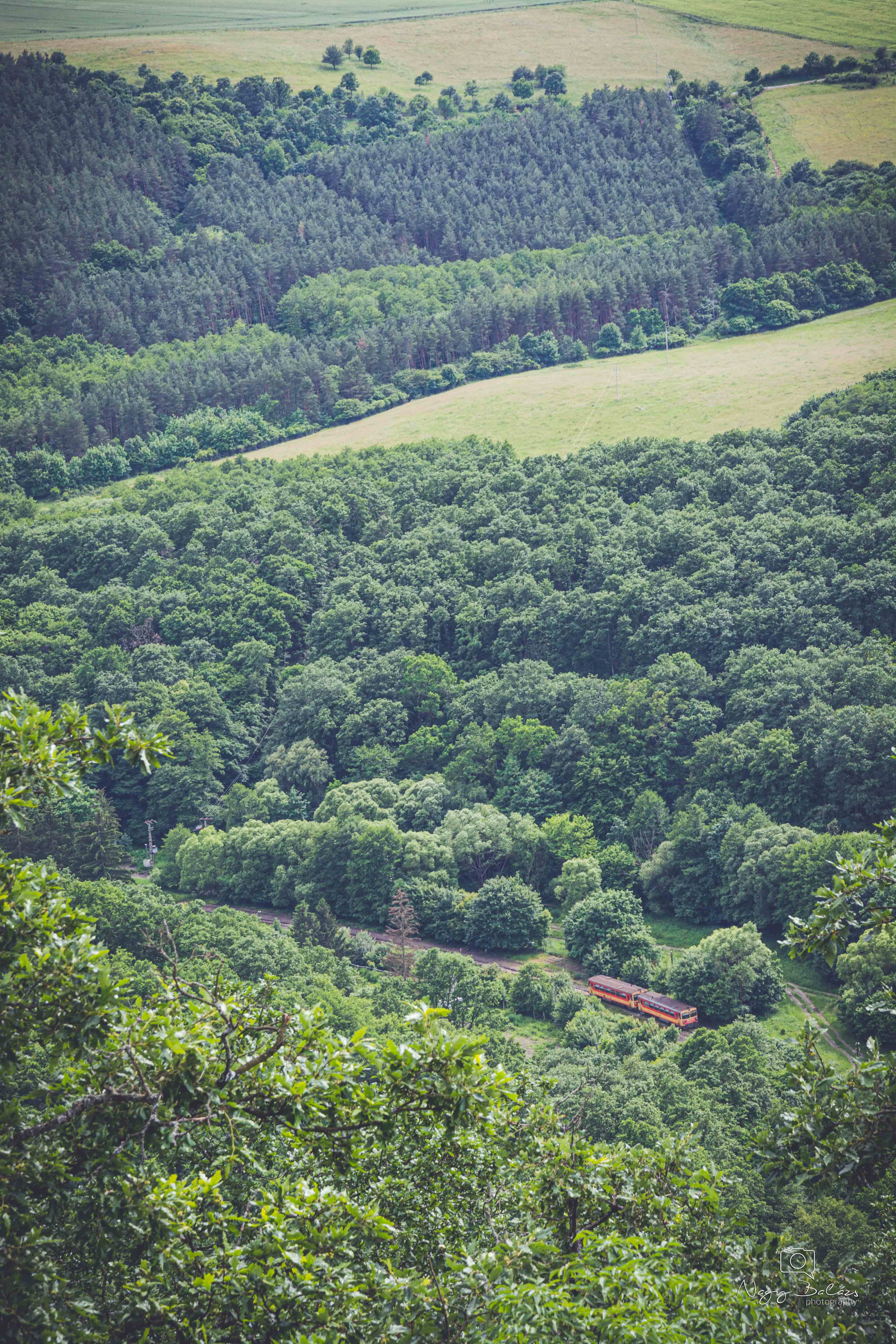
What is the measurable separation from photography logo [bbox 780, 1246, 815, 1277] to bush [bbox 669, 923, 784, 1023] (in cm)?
5509

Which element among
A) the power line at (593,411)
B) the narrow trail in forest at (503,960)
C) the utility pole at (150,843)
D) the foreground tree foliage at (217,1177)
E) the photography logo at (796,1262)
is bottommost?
the utility pole at (150,843)

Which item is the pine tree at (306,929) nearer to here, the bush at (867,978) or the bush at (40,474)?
the bush at (867,978)

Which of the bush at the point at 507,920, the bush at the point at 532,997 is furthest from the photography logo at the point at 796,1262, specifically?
the bush at the point at 507,920

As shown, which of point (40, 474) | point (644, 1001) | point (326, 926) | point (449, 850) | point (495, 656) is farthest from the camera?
point (40, 474)

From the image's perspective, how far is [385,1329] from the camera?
52.1 ft

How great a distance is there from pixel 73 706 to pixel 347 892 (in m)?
89.6

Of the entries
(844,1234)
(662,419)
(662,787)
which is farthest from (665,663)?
(844,1234)

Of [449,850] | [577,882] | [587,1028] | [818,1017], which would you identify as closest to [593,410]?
[449,850]

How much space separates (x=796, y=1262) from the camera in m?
24.1

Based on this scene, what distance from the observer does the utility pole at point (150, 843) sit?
119m

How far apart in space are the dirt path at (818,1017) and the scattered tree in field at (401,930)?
2618cm

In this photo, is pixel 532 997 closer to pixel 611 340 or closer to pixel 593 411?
pixel 593 411

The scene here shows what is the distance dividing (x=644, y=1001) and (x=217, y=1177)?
6933 cm

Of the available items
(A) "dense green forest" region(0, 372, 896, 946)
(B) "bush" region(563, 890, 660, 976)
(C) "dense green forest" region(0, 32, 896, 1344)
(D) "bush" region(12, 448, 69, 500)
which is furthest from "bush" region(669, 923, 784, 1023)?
(D) "bush" region(12, 448, 69, 500)
